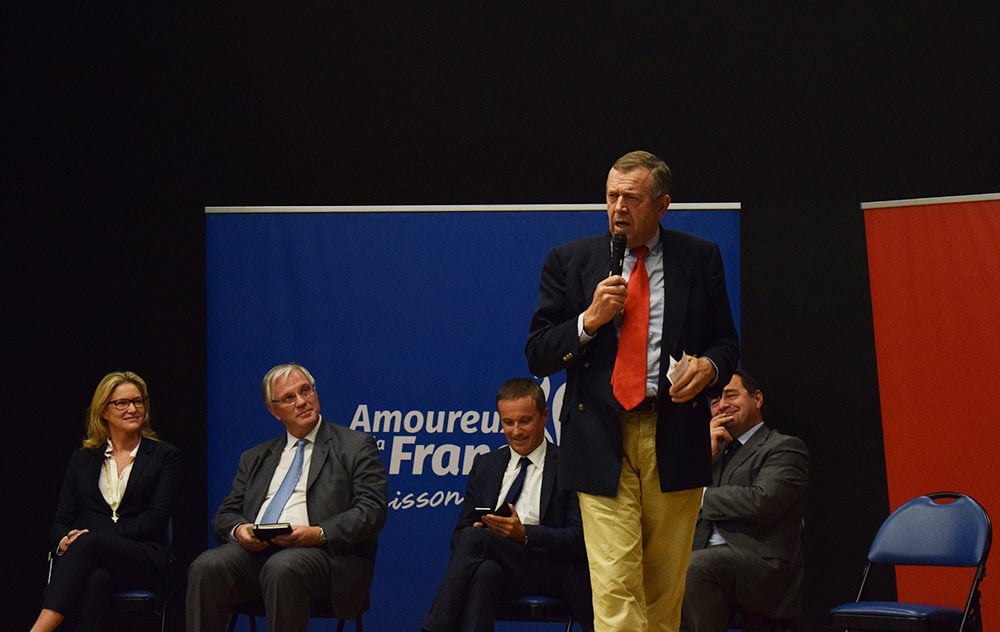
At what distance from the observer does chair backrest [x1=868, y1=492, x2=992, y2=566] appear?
4.32 metres

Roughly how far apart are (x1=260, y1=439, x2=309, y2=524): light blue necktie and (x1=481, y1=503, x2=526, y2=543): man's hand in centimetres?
78

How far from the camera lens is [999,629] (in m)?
4.58

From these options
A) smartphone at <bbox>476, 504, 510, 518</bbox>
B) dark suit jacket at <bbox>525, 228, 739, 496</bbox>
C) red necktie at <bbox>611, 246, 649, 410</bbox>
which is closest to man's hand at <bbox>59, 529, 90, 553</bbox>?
smartphone at <bbox>476, 504, 510, 518</bbox>

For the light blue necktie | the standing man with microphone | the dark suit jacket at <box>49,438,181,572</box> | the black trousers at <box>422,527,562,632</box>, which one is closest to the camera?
the standing man with microphone

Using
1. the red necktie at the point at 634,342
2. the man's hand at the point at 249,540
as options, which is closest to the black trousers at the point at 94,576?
the man's hand at the point at 249,540

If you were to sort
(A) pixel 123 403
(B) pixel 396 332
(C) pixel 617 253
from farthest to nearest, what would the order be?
(B) pixel 396 332
(A) pixel 123 403
(C) pixel 617 253

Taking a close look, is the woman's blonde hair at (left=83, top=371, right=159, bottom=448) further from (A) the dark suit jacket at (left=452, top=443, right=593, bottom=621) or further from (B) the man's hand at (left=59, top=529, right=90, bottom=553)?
(A) the dark suit jacket at (left=452, top=443, right=593, bottom=621)

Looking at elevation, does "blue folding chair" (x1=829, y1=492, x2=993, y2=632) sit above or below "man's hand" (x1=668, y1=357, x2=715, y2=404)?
below

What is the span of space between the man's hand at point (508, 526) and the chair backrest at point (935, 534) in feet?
4.20

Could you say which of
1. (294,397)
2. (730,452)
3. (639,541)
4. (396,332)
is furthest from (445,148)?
(639,541)

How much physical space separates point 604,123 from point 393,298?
1.27 m

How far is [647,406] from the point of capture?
116 inches

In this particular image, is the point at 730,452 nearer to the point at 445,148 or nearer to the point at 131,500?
the point at 445,148

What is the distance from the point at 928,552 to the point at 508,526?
4.93 feet
